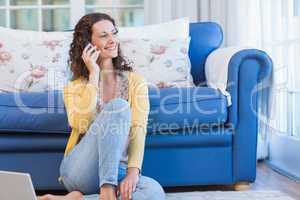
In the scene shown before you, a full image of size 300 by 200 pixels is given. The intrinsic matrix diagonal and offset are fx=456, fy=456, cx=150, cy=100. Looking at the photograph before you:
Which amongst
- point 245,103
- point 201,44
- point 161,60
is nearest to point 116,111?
point 245,103

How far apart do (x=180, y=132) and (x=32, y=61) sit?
981 millimetres

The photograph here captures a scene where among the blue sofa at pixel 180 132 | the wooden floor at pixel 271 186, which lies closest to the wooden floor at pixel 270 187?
the wooden floor at pixel 271 186

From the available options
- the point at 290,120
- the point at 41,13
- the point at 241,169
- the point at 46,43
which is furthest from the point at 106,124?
the point at 41,13

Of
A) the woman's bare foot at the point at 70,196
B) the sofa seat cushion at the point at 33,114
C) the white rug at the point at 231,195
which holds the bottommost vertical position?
the white rug at the point at 231,195

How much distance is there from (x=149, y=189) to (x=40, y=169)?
700mm

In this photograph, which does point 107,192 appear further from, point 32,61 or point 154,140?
point 32,61

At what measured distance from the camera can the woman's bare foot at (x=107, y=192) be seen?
154 centimetres

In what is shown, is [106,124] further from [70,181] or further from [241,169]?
[241,169]

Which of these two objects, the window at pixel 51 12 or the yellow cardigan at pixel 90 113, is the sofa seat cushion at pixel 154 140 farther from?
the window at pixel 51 12

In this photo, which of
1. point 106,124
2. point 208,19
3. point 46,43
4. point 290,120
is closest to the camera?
point 106,124

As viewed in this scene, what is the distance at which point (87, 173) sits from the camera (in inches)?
63.8

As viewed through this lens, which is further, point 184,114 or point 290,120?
point 290,120

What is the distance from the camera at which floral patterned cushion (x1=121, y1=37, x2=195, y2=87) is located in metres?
2.54

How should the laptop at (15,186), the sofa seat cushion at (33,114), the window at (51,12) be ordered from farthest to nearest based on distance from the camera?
the window at (51,12)
the sofa seat cushion at (33,114)
the laptop at (15,186)
